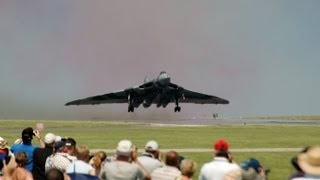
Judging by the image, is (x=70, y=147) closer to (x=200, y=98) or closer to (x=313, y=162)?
(x=313, y=162)

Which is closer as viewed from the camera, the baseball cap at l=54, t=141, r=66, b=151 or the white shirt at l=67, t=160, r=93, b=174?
the white shirt at l=67, t=160, r=93, b=174

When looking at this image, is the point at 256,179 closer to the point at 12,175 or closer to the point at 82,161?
the point at 82,161

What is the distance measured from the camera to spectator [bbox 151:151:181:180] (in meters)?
9.34

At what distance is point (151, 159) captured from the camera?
33.4 ft

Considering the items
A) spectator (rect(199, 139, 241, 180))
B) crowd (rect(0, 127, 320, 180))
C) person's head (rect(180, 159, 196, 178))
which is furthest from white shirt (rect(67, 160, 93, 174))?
spectator (rect(199, 139, 241, 180))

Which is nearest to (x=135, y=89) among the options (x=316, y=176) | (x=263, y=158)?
(x=263, y=158)

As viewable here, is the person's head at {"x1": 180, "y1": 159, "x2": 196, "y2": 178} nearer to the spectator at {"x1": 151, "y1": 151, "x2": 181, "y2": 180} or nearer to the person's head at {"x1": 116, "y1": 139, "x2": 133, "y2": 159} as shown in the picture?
the spectator at {"x1": 151, "y1": 151, "x2": 181, "y2": 180}

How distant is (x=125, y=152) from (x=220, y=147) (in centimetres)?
181

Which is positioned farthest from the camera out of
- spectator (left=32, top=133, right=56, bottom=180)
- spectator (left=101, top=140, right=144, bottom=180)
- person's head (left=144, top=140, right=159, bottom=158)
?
spectator (left=32, top=133, right=56, bottom=180)

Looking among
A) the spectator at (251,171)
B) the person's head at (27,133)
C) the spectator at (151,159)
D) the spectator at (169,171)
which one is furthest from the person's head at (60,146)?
the spectator at (251,171)

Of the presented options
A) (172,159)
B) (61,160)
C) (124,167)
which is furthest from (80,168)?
(172,159)

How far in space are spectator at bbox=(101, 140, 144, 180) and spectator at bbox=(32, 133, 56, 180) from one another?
290 cm

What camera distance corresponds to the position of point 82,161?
9906mm

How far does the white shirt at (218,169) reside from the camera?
911cm
